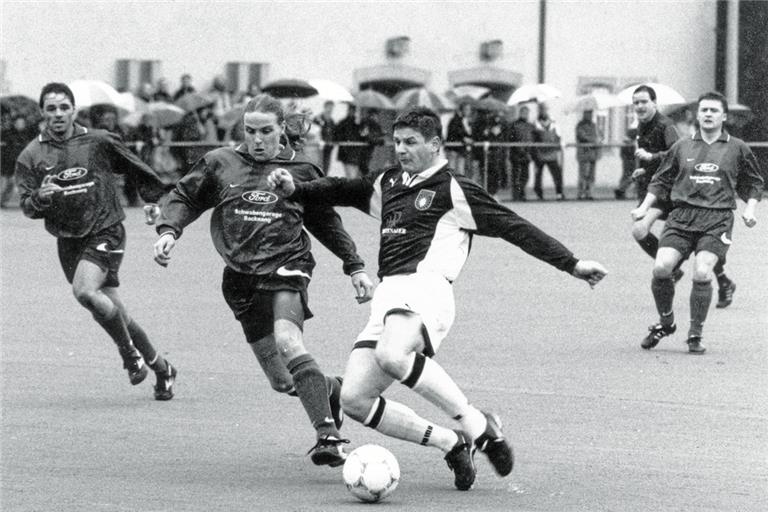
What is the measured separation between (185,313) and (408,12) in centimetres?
2139

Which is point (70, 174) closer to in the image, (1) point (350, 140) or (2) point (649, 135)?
(2) point (649, 135)

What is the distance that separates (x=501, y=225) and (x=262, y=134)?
1.41m

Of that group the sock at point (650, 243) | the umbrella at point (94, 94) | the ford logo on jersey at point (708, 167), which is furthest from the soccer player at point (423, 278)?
the umbrella at point (94, 94)

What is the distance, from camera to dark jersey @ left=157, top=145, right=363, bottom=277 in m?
7.86

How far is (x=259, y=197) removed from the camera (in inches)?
310

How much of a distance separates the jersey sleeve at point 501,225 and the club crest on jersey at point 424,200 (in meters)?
0.10

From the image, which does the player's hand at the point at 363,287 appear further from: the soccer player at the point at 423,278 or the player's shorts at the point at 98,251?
the player's shorts at the point at 98,251

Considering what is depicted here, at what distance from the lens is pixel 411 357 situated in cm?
696

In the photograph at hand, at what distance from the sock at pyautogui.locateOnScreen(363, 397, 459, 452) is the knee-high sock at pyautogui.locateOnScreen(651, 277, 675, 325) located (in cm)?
511

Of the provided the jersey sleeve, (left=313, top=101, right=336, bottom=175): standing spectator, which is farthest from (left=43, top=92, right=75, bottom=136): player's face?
(left=313, top=101, right=336, bottom=175): standing spectator

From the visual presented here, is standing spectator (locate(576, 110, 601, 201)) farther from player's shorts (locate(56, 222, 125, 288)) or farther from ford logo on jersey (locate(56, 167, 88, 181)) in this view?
ford logo on jersey (locate(56, 167, 88, 181))

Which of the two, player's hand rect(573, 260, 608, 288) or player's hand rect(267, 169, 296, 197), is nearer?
player's hand rect(573, 260, 608, 288)

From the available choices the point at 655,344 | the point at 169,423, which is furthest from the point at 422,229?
the point at 655,344

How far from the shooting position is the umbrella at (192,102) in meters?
27.7
